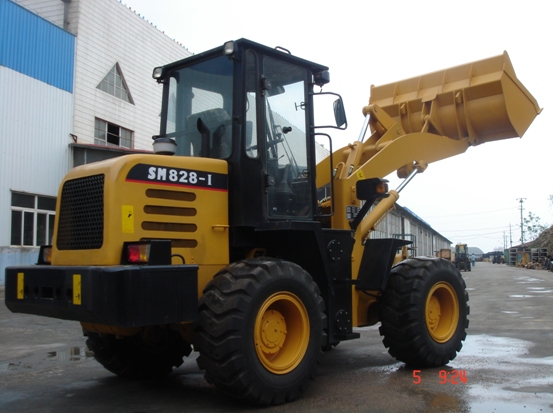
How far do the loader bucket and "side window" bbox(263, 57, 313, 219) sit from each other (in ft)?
7.82

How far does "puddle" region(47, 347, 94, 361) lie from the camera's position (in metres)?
8.03

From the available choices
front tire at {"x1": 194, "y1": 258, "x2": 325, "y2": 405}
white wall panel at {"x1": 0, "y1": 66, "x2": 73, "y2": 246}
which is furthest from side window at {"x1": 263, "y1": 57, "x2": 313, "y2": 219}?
white wall panel at {"x1": 0, "y1": 66, "x2": 73, "y2": 246}

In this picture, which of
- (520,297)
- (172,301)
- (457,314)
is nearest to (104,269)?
(172,301)

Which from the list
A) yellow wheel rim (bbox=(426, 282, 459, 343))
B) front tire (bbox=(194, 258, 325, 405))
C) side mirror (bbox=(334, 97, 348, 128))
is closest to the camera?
front tire (bbox=(194, 258, 325, 405))

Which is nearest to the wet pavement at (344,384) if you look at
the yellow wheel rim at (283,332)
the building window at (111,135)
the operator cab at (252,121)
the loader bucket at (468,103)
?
the yellow wheel rim at (283,332)

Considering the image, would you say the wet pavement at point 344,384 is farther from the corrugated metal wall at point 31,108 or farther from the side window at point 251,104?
the corrugated metal wall at point 31,108

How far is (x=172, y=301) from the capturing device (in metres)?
4.64

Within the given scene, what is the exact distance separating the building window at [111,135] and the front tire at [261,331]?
20.4 metres

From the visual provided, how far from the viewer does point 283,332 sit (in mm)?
5406

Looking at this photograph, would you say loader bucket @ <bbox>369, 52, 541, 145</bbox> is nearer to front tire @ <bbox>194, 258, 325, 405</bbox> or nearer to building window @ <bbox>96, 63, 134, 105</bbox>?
front tire @ <bbox>194, 258, 325, 405</bbox>

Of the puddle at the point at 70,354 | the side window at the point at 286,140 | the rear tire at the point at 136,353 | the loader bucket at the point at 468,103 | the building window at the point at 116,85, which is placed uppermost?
the building window at the point at 116,85

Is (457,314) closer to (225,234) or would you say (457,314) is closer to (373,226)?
(373,226)

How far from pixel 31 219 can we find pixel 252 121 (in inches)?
700

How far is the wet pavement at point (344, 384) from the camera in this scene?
5.14m
